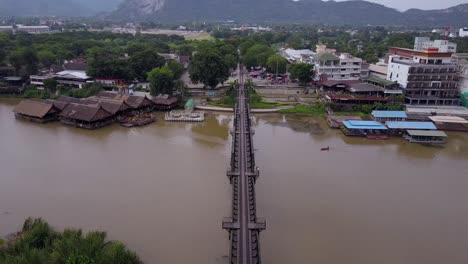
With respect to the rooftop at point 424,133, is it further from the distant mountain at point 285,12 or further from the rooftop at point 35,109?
the distant mountain at point 285,12

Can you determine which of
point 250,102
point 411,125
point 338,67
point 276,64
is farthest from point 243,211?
point 276,64

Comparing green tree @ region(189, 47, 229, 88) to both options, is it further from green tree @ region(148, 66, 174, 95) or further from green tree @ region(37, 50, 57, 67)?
green tree @ region(37, 50, 57, 67)

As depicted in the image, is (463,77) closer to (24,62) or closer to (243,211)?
(243,211)

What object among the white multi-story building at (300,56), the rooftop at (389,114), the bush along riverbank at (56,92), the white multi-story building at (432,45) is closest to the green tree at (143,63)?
the bush along riverbank at (56,92)

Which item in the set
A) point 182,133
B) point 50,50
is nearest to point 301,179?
point 182,133

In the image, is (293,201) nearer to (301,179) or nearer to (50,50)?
(301,179)

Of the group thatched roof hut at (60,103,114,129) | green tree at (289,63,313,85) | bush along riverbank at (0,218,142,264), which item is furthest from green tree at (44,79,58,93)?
bush along riverbank at (0,218,142,264)

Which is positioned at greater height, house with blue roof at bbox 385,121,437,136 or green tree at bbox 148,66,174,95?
green tree at bbox 148,66,174,95
